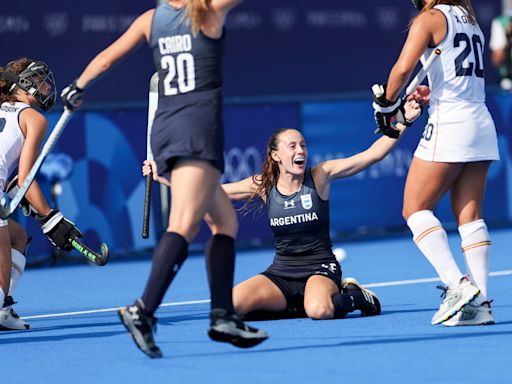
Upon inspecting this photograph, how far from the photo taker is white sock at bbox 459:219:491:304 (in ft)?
27.2

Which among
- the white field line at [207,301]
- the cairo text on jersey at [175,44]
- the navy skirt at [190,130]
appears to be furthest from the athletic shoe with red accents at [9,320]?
the cairo text on jersey at [175,44]

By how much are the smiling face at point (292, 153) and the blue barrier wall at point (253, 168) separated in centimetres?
493

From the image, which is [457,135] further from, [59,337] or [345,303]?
[59,337]

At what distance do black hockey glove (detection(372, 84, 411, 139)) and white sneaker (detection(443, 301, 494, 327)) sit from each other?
110 centimetres

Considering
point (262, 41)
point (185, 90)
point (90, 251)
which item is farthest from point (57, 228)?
point (262, 41)

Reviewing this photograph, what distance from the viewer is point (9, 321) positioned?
8859 mm

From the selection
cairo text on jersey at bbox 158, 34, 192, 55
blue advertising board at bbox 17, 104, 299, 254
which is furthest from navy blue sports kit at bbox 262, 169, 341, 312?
blue advertising board at bbox 17, 104, 299, 254

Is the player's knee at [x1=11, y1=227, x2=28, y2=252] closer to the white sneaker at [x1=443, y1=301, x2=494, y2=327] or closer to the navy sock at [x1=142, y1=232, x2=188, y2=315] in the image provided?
the navy sock at [x1=142, y1=232, x2=188, y2=315]

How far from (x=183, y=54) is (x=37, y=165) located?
3.76 feet

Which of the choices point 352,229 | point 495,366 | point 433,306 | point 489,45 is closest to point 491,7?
point 489,45

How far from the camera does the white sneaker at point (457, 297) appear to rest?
797cm

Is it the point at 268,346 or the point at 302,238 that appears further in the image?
the point at 302,238

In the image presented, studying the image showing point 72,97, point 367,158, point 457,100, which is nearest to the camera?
point 72,97

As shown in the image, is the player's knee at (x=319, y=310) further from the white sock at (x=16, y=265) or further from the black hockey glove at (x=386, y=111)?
the white sock at (x=16, y=265)
